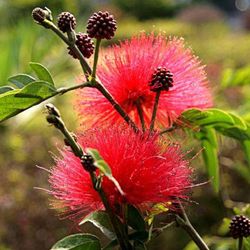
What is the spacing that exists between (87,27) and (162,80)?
13 cm

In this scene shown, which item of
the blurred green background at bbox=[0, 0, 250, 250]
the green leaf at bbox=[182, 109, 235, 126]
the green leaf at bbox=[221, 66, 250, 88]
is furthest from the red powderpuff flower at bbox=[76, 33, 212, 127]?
the green leaf at bbox=[221, 66, 250, 88]

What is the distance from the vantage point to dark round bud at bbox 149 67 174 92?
3.07 feet

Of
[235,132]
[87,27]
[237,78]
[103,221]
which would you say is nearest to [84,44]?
[87,27]

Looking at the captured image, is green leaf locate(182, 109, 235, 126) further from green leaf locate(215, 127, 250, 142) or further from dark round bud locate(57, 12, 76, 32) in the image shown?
dark round bud locate(57, 12, 76, 32)

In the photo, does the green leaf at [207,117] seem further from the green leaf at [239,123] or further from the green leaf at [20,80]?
the green leaf at [20,80]

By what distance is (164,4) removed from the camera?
57.0 feet

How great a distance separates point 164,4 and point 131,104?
16.6 meters

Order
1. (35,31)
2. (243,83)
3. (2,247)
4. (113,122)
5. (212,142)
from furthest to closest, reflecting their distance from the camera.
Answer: (35,31) → (2,247) → (243,83) → (212,142) → (113,122)

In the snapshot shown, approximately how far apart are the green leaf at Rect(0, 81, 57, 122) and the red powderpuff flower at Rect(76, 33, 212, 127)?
0.15 metres

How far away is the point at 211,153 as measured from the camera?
122 cm

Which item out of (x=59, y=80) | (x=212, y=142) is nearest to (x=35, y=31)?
(x=59, y=80)

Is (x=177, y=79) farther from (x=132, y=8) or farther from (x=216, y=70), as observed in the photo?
(x=132, y=8)

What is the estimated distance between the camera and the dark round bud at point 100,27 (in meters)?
0.88

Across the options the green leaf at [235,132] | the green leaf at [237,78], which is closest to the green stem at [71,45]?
the green leaf at [235,132]
